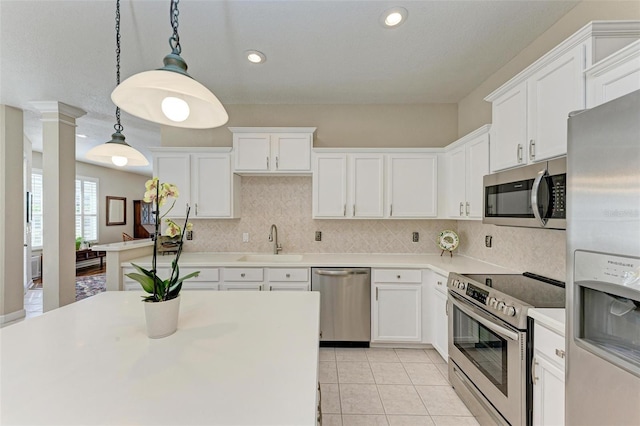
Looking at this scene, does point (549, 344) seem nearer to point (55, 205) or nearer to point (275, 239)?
point (275, 239)

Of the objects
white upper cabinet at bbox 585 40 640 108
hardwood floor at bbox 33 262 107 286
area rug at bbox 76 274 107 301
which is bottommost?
area rug at bbox 76 274 107 301

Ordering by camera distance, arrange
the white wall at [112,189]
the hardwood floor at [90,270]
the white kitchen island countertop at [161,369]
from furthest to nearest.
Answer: the white wall at [112,189], the hardwood floor at [90,270], the white kitchen island countertop at [161,369]

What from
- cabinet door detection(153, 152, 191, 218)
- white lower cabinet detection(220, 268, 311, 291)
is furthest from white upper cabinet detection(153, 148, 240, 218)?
white lower cabinet detection(220, 268, 311, 291)

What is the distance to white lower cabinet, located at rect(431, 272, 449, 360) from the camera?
8.27 ft

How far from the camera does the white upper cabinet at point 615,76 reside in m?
1.18

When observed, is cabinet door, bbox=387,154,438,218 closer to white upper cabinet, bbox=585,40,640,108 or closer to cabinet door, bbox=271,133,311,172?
cabinet door, bbox=271,133,311,172

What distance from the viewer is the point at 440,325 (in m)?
2.62

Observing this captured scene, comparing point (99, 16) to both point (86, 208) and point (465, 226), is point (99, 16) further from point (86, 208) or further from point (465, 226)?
point (86, 208)

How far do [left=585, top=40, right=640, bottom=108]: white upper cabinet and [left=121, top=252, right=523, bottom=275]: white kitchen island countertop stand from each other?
1.52m

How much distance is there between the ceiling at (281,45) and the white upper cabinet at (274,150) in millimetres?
514

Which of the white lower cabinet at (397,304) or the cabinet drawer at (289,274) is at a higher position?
the cabinet drawer at (289,274)

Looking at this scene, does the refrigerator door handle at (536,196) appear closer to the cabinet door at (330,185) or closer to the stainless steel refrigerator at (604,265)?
the stainless steel refrigerator at (604,265)

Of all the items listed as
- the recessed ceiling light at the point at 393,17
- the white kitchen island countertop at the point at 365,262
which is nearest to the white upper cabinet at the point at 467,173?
the white kitchen island countertop at the point at 365,262

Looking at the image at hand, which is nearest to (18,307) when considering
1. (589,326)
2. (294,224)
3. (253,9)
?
(294,224)
